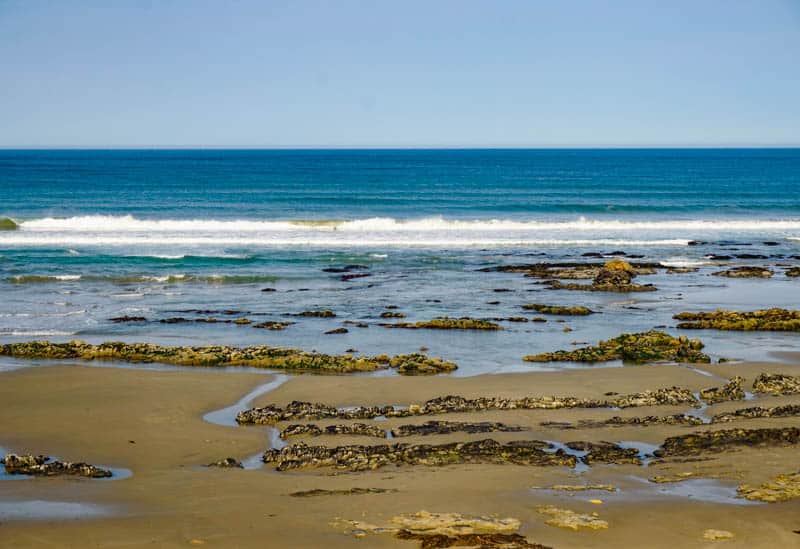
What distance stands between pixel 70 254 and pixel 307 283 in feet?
37.4

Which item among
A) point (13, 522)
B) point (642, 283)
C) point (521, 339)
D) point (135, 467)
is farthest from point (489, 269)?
point (13, 522)

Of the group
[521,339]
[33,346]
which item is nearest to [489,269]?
[521,339]

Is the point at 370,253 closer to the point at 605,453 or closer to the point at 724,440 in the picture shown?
the point at 724,440

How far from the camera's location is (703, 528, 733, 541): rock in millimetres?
8289

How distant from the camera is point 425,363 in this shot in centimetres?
1634

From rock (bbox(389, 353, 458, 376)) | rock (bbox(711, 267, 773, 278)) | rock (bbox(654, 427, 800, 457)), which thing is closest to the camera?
rock (bbox(654, 427, 800, 457))

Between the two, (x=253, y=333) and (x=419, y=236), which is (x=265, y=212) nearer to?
(x=419, y=236)

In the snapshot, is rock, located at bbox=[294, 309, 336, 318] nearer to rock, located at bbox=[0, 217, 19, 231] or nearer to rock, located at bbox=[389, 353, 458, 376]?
rock, located at bbox=[389, 353, 458, 376]

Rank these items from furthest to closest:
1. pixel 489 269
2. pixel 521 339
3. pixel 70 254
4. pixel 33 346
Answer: pixel 70 254, pixel 489 269, pixel 521 339, pixel 33 346

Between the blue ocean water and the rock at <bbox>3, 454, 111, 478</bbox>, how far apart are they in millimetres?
8101

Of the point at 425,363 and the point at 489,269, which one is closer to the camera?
the point at 425,363

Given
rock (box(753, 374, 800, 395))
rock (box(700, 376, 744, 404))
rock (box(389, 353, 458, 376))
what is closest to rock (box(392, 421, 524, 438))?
rock (box(700, 376, 744, 404))

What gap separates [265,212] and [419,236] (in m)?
12.8

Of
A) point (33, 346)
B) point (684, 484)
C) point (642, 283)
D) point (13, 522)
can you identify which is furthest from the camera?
point (642, 283)
